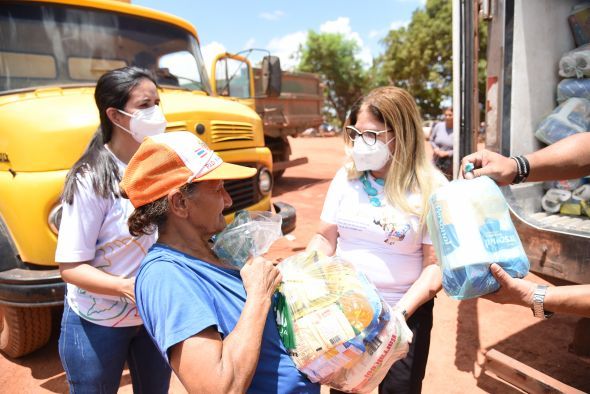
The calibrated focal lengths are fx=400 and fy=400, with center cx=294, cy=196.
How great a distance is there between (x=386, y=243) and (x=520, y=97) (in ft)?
6.44

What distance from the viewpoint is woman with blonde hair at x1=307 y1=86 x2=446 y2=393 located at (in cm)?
185

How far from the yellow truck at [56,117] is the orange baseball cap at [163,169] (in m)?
1.58

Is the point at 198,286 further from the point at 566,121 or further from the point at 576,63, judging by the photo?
the point at 576,63

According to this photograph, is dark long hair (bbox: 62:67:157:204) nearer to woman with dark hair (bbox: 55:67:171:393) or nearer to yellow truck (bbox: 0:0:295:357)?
woman with dark hair (bbox: 55:67:171:393)

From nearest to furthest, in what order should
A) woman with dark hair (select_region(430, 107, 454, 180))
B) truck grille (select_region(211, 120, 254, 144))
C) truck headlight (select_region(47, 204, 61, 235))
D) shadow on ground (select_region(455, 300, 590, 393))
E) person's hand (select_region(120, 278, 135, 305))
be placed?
person's hand (select_region(120, 278, 135, 305))
truck headlight (select_region(47, 204, 61, 235))
shadow on ground (select_region(455, 300, 590, 393))
truck grille (select_region(211, 120, 254, 144))
woman with dark hair (select_region(430, 107, 454, 180))

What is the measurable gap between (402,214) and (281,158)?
8.27m

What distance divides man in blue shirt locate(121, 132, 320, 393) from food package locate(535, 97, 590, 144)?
275cm

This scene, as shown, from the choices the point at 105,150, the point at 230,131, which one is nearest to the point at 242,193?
the point at 230,131

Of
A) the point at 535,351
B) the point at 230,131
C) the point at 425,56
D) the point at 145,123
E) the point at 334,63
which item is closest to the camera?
the point at 145,123

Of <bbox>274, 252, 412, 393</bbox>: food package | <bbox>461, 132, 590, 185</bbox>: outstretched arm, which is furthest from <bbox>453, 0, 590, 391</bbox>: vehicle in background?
<bbox>274, 252, 412, 393</bbox>: food package

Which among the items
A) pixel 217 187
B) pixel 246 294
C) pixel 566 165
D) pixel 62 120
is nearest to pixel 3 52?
pixel 62 120

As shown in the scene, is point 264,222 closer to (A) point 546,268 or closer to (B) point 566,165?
(B) point 566,165

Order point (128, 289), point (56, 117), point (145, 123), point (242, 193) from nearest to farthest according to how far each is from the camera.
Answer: point (128, 289) → point (145, 123) → point (56, 117) → point (242, 193)

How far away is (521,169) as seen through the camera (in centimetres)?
180
